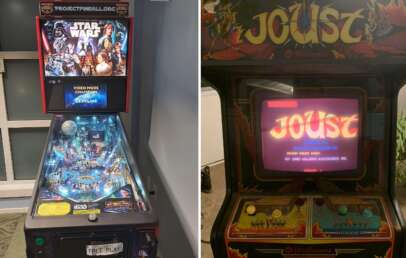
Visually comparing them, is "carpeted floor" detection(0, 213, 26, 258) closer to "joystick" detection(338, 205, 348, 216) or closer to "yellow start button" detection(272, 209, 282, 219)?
"yellow start button" detection(272, 209, 282, 219)

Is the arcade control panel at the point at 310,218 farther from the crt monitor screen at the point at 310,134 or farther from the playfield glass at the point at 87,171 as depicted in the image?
the playfield glass at the point at 87,171

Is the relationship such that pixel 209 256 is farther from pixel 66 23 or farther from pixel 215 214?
pixel 66 23

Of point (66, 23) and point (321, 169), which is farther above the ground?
point (66, 23)

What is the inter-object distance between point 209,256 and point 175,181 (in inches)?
25.2

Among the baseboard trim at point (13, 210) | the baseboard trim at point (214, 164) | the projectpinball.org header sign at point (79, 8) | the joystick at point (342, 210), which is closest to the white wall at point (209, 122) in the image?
the baseboard trim at point (214, 164)

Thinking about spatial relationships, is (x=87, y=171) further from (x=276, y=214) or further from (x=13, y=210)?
(x=13, y=210)

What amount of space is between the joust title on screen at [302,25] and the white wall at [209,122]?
9.2 inches

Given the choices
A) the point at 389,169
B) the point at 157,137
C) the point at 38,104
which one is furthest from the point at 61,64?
the point at 389,169

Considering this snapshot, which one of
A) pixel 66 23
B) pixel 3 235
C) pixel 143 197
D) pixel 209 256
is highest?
pixel 66 23

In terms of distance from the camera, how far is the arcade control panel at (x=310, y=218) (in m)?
1.66

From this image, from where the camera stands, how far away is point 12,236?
3.31 meters

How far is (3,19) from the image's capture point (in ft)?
11.6

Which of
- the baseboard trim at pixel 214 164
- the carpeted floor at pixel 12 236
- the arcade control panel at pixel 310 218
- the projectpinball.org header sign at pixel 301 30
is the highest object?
the projectpinball.org header sign at pixel 301 30

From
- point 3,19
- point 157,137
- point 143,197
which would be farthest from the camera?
point 3,19
